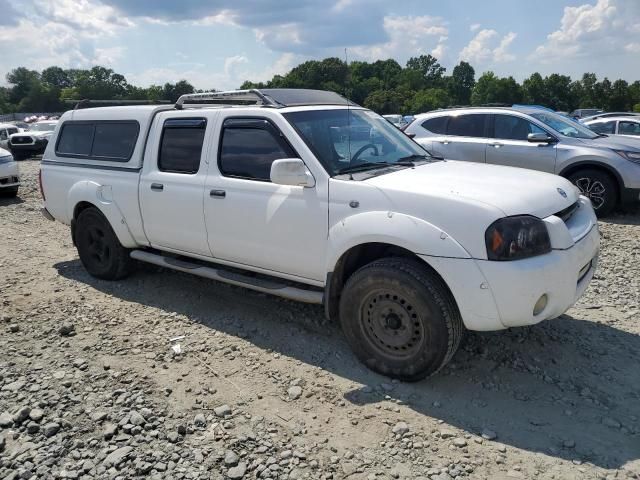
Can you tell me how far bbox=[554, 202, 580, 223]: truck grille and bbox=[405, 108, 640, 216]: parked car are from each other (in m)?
3.91

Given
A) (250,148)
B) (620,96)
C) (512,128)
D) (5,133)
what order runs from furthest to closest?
1. (620,96)
2. (5,133)
3. (512,128)
4. (250,148)

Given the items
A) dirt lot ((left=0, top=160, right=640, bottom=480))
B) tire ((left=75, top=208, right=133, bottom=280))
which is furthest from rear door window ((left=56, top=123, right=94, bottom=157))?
dirt lot ((left=0, top=160, right=640, bottom=480))

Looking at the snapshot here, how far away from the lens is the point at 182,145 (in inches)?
199

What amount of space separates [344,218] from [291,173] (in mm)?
508

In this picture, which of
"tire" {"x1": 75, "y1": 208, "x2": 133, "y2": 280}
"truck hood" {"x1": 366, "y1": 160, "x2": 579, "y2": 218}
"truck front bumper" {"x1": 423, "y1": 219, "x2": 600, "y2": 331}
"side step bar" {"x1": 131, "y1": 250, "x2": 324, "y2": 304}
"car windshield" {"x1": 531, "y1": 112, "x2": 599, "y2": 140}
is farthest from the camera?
"car windshield" {"x1": 531, "y1": 112, "x2": 599, "y2": 140}

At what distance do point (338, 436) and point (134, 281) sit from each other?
3718mm

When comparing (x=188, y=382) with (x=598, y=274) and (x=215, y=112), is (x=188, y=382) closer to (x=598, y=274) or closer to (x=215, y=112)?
(x=215, y=112)

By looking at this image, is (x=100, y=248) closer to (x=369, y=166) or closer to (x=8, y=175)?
(x=369, y=166)

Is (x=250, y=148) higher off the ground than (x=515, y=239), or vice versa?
(x=250, y=148)

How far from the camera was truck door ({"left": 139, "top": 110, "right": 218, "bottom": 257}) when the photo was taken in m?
4.84

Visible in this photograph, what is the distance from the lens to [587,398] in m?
3.54

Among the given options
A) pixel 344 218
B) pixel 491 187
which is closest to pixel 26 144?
pixel 344 218

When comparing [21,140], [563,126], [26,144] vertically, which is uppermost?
[563,126]

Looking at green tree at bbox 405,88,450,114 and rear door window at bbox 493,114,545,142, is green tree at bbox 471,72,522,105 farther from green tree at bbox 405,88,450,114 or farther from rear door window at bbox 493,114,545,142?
rear door window at bbox 493,114,545,142
